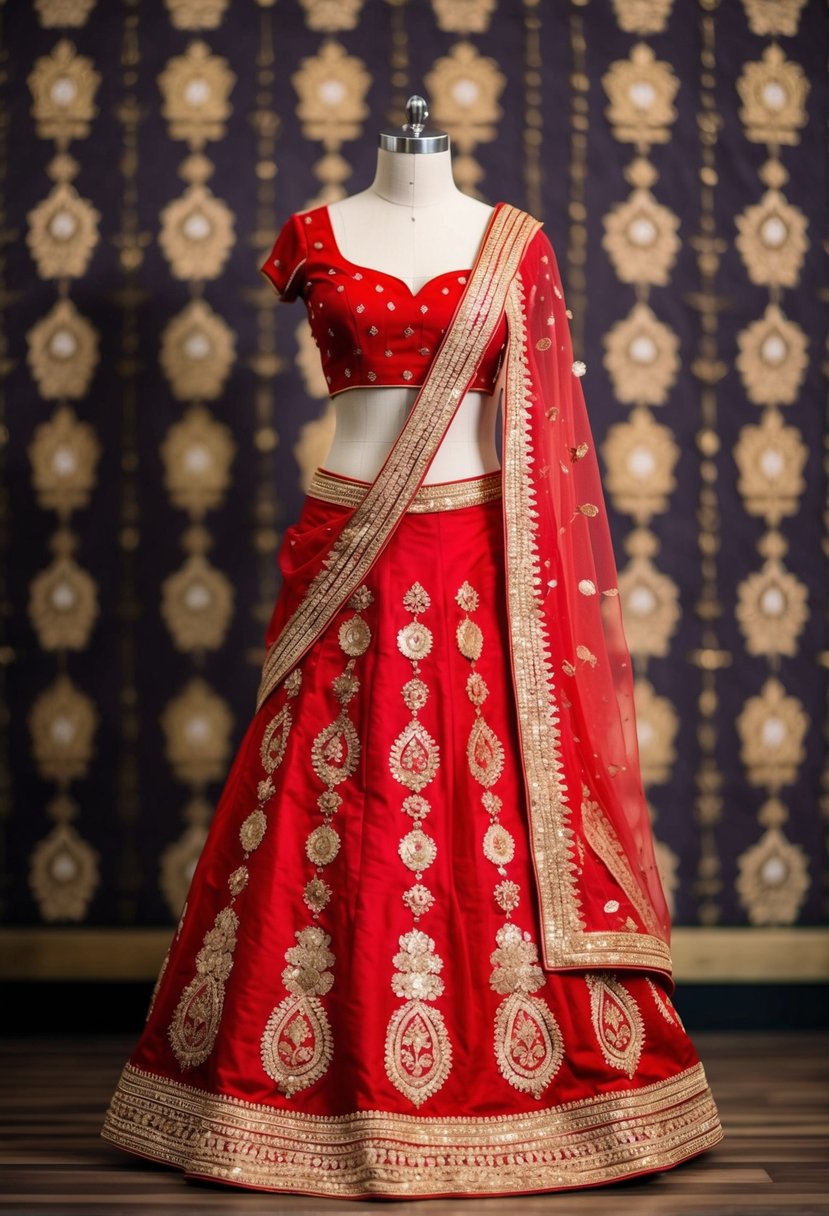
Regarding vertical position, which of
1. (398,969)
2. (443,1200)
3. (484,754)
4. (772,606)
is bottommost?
(443,1200)

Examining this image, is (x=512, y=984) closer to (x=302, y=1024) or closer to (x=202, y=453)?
(x=302, y=1024)

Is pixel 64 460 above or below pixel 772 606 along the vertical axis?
above

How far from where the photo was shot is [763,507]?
290 centimetres

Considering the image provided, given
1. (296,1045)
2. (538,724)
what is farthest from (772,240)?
(296,1045)

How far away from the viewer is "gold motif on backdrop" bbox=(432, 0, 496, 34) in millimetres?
2846

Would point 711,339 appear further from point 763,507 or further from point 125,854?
point 125,854

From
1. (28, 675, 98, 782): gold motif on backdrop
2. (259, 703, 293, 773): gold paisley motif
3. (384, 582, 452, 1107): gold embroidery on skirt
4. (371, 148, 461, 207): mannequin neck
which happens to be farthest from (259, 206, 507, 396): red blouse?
(28, 675, 98, 782): gold motif on backdrop

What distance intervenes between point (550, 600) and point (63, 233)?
1.40 metres

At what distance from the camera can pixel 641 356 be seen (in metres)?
2.87

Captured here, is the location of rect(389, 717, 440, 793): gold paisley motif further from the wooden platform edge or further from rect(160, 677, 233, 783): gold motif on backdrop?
the wooden platform edge

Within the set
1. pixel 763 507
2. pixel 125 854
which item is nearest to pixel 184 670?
pixel 125 854

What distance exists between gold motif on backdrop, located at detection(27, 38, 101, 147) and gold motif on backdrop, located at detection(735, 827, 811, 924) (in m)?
2.07

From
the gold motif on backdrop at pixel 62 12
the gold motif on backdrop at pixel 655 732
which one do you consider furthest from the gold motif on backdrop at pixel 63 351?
the gold motif on backdrop at pixel 655 732

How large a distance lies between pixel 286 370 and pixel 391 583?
2.89 ft
